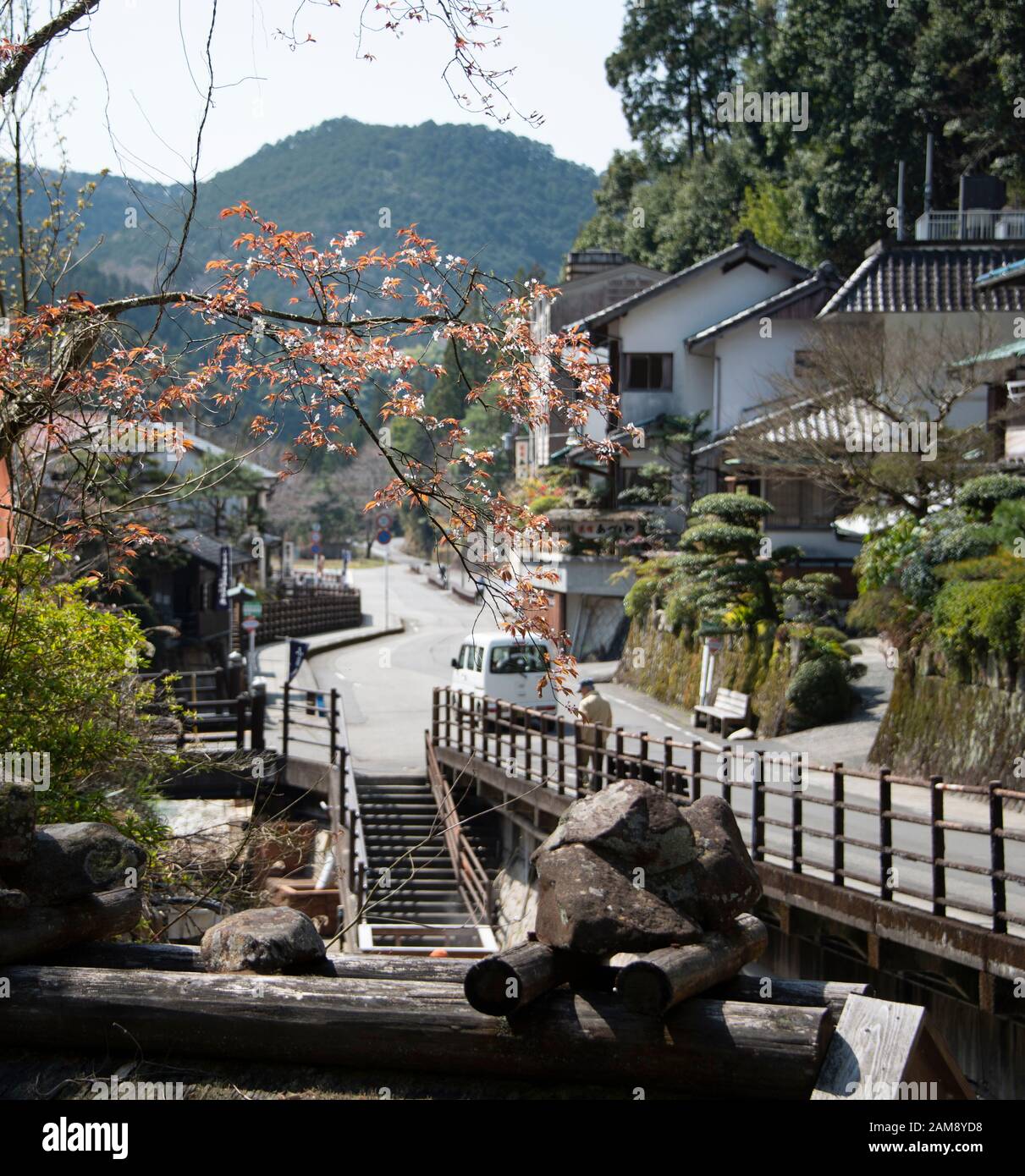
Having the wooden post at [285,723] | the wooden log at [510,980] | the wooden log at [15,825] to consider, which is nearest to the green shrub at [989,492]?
the wooden post at [285,723]

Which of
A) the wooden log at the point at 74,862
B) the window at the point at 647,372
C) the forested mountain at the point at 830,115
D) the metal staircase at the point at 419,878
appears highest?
the forested mountain at the point at 830,115

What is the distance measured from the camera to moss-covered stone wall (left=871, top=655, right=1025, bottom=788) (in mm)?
17391

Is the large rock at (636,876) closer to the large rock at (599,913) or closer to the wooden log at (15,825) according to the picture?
the large rock at (599,913)

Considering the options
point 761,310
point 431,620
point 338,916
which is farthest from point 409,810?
point 431,620

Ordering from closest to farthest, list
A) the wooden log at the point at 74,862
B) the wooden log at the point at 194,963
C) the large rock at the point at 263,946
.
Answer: the large rock at the point at 263,946
the wooden log at the point at 194,963
the wooden log at the point at 74,862

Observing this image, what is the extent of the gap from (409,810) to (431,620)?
40.5 meters

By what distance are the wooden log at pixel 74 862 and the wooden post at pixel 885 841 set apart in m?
7.34

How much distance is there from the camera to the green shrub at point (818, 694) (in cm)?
2419

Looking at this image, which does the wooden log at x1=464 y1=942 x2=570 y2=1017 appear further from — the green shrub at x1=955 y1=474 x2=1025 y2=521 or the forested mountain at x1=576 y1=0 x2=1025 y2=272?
the forested mountain at x1=576 y1=0 x2=1025 y2=272

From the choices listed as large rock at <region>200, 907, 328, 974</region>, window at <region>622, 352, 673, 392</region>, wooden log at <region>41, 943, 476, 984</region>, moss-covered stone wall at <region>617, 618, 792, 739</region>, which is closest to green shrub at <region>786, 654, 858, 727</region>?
moss-covered stone wall at <region>617, 618, 792, 739</region>

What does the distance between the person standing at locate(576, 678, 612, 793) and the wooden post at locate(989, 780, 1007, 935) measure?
6360mm
